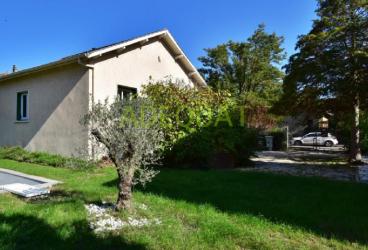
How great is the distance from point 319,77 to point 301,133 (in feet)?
71.3

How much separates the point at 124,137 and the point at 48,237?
1.68 metres

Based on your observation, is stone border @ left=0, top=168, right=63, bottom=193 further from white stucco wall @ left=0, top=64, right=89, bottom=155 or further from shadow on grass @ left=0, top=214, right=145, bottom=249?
shadow on grass @ left=0, top=214, right=145, bottom=249

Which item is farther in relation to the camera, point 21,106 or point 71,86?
point 21,106

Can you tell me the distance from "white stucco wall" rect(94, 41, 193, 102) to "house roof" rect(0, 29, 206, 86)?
1.10 feet

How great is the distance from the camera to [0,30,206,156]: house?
34.6ft

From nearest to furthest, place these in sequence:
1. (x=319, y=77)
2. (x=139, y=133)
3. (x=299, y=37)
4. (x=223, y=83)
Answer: (x=139, y=133)
(x=319, y=77)
(x=299, y=37)
(x=223, y=83)

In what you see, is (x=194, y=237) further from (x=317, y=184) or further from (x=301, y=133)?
(x=301, y=133)

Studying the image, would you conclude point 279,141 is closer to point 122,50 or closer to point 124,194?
point 122,50

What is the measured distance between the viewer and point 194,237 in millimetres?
3789

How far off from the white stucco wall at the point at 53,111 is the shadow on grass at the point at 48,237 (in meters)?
5.40

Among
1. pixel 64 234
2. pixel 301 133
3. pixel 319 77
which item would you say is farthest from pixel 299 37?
pixel 301 133

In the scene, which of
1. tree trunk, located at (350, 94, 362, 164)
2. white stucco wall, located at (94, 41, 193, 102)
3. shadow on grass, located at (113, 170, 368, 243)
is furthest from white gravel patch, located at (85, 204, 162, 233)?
tree trunk, located at (350, 94, 362, 164)

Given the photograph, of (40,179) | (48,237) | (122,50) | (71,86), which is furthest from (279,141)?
(48,237)

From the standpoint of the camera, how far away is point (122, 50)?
38.3 feet
